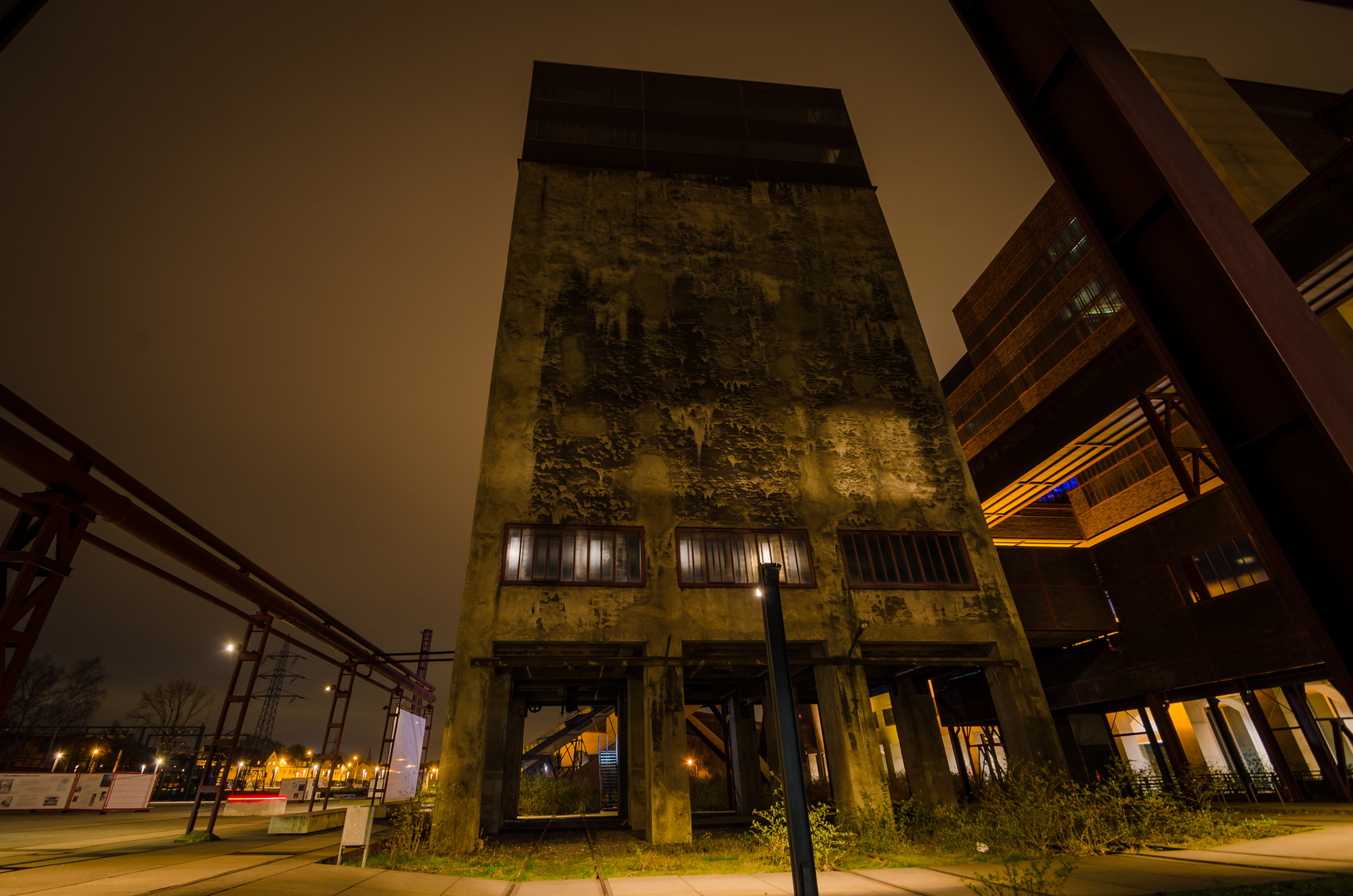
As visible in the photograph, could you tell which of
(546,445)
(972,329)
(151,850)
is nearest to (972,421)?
(972,329)

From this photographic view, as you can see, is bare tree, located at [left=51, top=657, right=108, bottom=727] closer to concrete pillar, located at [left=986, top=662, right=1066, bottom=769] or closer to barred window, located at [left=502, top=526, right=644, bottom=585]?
barred window, located at [left=502, top=526, right=644, bottom=585]

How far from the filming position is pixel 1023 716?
15.9 meters

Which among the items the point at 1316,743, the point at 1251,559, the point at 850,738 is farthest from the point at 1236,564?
the point at 850,738

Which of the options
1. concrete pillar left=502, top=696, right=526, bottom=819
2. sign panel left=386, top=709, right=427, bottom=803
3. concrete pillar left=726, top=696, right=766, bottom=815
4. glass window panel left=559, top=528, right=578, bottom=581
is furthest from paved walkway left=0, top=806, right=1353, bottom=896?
sign panel left=386, top=709, right=427, bottom=803

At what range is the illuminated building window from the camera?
1723 centimetres

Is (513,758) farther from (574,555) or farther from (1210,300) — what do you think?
(1210,300)

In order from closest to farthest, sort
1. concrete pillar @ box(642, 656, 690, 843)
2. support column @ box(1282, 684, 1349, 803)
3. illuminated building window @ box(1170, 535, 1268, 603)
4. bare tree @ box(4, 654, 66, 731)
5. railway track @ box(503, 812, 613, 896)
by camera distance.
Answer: railway track @ box(503, 812, 613, 896) → concrete pillar @ box(642, 656, 690, 843) → support column @ box(1282, 684, 1349, 803) → illuminated building window @ box(1170, 535, 1268, 603) → bare tree @ box(4, 654, 66, 731)

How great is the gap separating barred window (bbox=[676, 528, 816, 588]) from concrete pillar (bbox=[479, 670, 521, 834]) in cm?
640

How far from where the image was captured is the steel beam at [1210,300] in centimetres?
338

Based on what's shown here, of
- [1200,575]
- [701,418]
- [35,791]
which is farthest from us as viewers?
[35,791]

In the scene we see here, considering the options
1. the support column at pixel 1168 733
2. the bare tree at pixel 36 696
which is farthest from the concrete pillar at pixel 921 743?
the bare tree at pixel 36 696

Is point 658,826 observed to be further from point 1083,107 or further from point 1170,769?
point 1170,769

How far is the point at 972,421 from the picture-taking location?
135 ft

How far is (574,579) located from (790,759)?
12.0 metres
